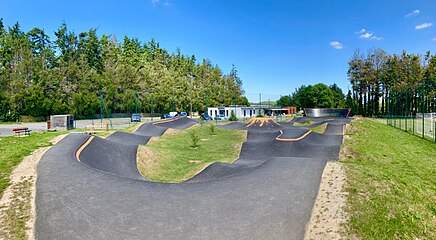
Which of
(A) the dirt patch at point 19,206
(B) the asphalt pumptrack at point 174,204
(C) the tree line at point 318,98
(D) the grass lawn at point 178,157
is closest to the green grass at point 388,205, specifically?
(B) the asphalt pumptrack at point 174,204

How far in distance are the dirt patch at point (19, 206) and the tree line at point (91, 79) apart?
1243 inches

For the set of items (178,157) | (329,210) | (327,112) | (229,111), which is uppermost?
(229,111)

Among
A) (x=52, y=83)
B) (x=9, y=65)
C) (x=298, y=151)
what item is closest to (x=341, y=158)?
(x=298, y=151)

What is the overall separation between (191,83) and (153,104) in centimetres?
1104

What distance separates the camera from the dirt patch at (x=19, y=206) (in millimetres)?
4822

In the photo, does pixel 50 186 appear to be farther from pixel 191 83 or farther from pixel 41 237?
pixel 191 83

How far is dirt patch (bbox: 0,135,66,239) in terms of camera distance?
4822mm

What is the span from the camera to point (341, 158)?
1316cm

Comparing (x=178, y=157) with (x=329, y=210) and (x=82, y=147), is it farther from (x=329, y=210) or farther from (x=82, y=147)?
(x=329, y=210)

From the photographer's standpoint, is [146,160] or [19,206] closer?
[19,206]

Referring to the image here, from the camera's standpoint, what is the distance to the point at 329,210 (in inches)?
223

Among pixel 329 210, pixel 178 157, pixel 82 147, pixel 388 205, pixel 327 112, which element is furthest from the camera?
pixel 327 112

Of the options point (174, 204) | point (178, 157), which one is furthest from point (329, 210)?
point (178, 157)

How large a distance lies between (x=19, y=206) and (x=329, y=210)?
651 centimetres
